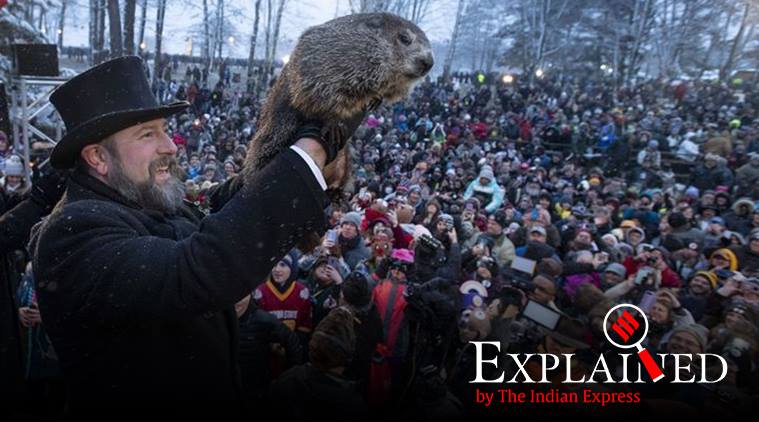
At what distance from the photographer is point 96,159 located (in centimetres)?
164

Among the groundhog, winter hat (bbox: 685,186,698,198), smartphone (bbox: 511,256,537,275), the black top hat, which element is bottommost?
smartphone (bbox: 511,256,537,275)

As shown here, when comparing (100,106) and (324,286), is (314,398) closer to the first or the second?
(324,286)

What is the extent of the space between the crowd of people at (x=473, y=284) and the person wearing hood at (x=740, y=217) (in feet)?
0.11

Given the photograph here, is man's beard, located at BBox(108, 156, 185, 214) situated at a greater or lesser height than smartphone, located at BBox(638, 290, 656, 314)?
greater

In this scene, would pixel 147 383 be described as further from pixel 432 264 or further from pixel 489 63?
pixel 489 63

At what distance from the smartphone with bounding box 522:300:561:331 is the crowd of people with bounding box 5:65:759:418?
0.06 m

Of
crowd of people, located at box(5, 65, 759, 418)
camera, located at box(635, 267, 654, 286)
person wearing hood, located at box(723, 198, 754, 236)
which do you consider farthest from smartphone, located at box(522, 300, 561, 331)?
person wearing hood, located at box(723, 198, 754, 236)

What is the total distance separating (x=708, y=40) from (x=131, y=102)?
46.2 meters

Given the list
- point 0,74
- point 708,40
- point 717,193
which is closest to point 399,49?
point 717,193

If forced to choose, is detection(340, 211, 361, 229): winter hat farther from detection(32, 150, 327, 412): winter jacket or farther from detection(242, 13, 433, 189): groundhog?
→ detection(32, 150, 327, 412): winter jacket

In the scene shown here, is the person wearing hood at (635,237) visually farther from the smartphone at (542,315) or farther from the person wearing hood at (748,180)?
the person wearing hood at (748,180)

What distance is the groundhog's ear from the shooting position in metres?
1.90

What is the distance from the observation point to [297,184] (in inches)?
48.3

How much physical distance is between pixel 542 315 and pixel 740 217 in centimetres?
710
